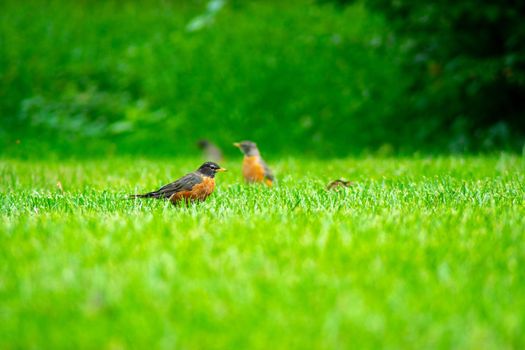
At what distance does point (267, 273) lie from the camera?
3.81 m

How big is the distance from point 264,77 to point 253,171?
405 inches

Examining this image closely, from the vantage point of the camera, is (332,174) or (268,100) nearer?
(332,174)

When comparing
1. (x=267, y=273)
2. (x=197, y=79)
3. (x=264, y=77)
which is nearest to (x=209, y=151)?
(x=264, y=77)

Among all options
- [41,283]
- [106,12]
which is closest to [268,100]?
[106,12]

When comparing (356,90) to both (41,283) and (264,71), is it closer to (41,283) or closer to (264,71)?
(264,71)

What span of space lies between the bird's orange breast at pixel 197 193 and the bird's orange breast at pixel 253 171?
1.77m

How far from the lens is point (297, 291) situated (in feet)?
11.8

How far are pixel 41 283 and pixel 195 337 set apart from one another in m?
1.04

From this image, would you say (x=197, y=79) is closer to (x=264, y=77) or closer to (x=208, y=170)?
(x=264, y=77)

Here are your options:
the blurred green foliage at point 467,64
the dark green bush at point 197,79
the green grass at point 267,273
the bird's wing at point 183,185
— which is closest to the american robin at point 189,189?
the bird's wing at point 183,185

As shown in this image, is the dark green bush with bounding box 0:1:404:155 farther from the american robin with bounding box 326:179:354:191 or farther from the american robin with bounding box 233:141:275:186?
the american robin with bounding box 326:179:354:191

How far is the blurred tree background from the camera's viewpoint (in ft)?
44.0

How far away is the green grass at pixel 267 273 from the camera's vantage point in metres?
3.11

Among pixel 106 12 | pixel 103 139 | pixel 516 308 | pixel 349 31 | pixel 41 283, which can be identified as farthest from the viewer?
Result: pixel 106 12
